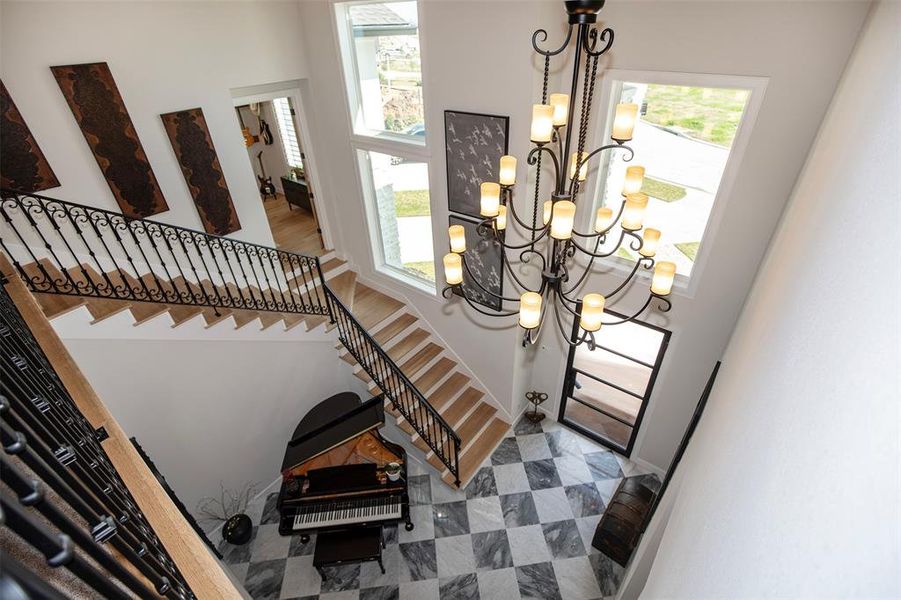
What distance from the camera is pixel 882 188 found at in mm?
791

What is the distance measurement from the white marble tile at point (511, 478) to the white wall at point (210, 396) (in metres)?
2.36

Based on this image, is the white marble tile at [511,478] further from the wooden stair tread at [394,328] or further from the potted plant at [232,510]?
the potted plant at [232,510]

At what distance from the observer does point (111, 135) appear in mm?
4141

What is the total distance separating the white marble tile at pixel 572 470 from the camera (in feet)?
16.9

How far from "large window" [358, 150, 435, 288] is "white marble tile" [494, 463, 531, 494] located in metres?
2.58

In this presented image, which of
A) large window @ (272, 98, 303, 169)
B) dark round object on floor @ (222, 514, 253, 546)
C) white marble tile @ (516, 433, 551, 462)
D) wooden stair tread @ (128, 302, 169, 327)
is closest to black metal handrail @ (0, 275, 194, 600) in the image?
wooden stair tread @ (128, 302, 169, 327)

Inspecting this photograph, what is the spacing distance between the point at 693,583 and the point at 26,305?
12.4ft

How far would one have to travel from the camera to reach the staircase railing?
371cm

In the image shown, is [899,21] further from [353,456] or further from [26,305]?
[353,456]

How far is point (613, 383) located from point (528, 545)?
207 cm

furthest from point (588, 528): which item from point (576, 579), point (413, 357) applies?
point (413, 357)

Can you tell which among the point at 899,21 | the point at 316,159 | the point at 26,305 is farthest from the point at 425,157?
the point at 899,21

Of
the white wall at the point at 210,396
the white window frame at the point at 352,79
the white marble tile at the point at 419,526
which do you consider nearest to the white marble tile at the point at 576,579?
the white marble tile at the point at 419,526

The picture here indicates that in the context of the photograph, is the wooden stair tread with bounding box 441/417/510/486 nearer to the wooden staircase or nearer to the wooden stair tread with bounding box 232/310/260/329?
the wooden staircase
